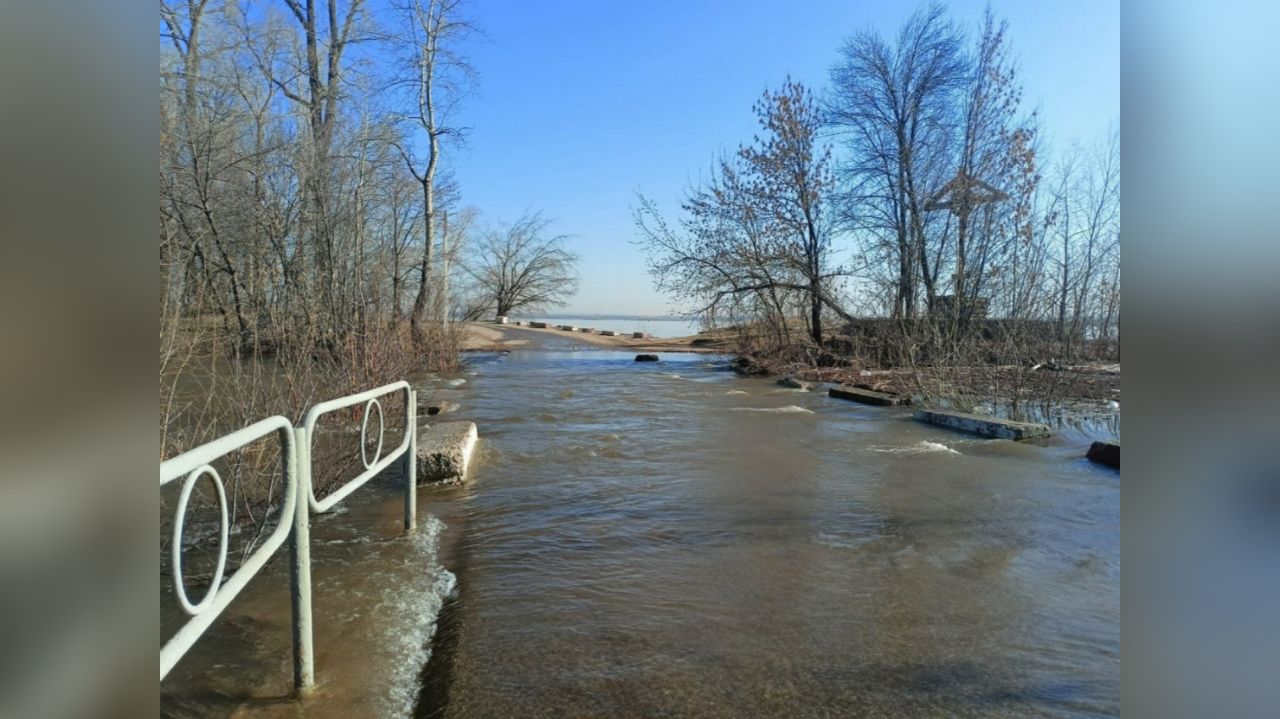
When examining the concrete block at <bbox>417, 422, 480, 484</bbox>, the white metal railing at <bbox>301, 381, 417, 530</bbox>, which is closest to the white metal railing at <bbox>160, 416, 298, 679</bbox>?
the white metal railing at <bbox>301, 381, 417, 530</bbox>

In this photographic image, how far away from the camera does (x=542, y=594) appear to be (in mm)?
3678

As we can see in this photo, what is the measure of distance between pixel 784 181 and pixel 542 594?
1625 centimetres

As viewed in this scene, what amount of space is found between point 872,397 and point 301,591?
1025cm

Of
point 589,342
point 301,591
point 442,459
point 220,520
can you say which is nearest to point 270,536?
point 301,591

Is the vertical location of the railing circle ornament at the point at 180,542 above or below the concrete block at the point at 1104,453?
above

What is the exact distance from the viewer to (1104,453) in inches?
270

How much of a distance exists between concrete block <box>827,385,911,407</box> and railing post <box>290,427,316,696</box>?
10.0 meters

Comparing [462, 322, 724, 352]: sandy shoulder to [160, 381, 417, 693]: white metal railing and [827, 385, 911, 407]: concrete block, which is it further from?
[160, 381, 417, 693]: white metal railing

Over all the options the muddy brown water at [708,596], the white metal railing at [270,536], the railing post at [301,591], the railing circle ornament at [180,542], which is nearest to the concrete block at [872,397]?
the muddy brown water at [708,596]

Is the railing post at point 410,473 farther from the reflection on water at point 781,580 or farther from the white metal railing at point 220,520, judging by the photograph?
the white metal railing at point 220,520

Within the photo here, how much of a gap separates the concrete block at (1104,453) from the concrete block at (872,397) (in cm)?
422

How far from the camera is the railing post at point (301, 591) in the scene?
263 centimetres

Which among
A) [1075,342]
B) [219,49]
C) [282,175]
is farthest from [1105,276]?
[219,49]
